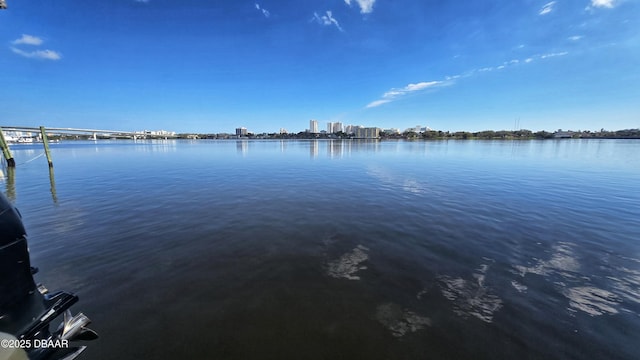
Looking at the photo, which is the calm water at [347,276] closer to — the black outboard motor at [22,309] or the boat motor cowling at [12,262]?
the black outboard motor at [22,309]

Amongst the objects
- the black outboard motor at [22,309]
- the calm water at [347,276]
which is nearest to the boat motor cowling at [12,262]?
the black outboard motor at [22,309]

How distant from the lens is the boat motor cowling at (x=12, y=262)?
3258 millimetres

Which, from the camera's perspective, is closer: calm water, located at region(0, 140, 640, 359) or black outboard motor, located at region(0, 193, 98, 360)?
black outboard motor, located at region(0, 193, 98, 360)

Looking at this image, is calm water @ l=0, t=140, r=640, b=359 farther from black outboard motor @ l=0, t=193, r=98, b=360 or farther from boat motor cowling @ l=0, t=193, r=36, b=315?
boat motor cowling @ l=0, t=193, r=36, b=315

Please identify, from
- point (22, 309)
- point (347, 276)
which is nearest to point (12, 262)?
point (22, 309)

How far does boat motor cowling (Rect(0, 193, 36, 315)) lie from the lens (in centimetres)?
326

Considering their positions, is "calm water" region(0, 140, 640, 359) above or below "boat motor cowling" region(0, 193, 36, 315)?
below

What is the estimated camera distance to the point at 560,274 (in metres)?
6.72

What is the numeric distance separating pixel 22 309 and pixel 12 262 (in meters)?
0.69

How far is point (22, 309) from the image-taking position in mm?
3439

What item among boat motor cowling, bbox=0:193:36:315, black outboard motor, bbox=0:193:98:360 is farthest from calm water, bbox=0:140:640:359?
boat motor cowling, bbox=0:193:36:315

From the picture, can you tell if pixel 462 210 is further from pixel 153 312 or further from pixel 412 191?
pixel 153 312

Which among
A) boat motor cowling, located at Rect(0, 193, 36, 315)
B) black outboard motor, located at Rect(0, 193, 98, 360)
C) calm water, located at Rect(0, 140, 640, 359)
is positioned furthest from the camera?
calm water, located at Rect(0, 140, 640, 359)

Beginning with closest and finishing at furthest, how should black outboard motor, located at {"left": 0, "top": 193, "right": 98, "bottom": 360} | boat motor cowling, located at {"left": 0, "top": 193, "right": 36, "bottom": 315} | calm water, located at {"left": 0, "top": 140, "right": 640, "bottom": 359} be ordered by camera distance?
black outboard motor, located at {"left": 0, "top": 193, "right": 98, "bottom": 360} → boat motor cowling, located at {"left": 0, "top": 193, "right": 36, "bottom": 315} → calm water, located at {"left": 0, "top": 140, "right": 640, "bottom": 359}
